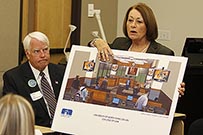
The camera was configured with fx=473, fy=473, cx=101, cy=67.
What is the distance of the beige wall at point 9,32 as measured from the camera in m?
5.02

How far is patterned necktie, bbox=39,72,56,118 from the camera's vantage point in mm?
3678

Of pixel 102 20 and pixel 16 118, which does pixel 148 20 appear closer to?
pixel 16 118

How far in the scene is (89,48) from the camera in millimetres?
3127

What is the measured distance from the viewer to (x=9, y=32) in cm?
508

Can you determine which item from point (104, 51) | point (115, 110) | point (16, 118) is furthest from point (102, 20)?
point (16, 118)

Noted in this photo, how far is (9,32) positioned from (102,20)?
6.36 ft

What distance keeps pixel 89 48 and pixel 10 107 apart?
1.44m

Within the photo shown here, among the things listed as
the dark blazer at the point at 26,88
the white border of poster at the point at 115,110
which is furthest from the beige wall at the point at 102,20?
the white border of poster at the point at 115,110

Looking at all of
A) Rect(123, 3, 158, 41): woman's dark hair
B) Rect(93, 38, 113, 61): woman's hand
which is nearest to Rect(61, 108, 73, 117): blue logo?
Rect(93, 38, 113, 61): woman's hand

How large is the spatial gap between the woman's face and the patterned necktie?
0.81m

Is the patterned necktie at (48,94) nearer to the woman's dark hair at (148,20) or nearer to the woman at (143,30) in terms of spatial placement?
the woman at (143,30)

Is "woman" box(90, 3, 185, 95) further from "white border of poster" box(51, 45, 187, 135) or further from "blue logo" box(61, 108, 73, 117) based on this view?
"blue logo" box(61, 108, 73, 117)

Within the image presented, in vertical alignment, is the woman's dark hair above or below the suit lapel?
above

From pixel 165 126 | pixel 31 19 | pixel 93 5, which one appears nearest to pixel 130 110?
pixel 165 126
